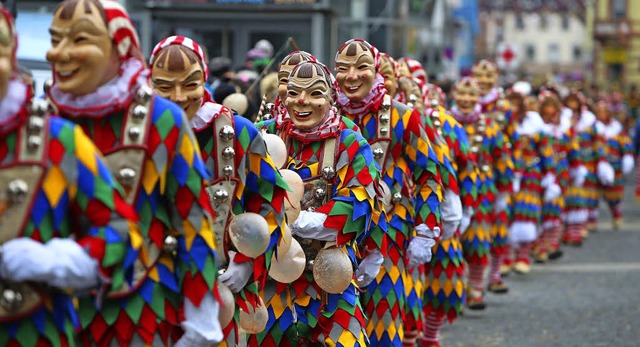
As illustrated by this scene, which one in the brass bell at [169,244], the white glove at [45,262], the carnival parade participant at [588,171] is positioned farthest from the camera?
the carnival parade participant at [588,171]

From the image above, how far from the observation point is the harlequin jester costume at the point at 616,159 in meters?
20.8

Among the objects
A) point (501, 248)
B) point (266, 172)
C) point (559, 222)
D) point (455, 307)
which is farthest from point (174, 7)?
point (266, 172)

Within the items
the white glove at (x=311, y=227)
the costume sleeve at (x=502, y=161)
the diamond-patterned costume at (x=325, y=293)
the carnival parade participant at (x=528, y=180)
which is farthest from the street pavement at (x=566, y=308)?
the white glove at (x=311, y=227)

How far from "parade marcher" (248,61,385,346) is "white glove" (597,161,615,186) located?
43.3ft

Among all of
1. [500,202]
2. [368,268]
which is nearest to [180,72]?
[368,268]

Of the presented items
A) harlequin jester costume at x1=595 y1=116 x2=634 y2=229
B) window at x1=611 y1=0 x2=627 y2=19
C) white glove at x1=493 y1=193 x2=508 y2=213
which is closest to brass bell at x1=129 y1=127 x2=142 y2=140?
white glove at x1=493 y1=193 x2=508 y2=213

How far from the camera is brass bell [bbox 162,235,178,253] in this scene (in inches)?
178

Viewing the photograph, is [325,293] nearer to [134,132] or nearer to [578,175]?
[134,132]

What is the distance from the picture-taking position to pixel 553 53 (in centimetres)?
12519

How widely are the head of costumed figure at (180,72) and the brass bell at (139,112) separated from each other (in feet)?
2.96

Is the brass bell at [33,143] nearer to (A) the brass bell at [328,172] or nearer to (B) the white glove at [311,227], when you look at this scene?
(B) the white glove at [311,227]

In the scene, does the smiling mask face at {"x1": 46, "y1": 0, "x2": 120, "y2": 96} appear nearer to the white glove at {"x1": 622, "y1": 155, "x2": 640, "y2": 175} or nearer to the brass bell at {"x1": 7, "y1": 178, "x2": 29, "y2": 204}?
the brass bell at {"x1": 7, "y1": 178, "x2": 29, "y2": 204}

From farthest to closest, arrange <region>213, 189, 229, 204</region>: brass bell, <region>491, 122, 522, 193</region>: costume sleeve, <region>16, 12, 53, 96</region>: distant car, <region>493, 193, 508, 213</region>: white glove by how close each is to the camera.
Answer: <region>493, 193, 508, 213</region>: white glove
<region>491, 122, 522, 193</region>: costume sleeve
<region>16, 12, 53, 96</region>: distant car
<region>213, 189, 229, 204</region>: brass bell

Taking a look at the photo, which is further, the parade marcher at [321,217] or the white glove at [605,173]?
the white glove at [605,173]
